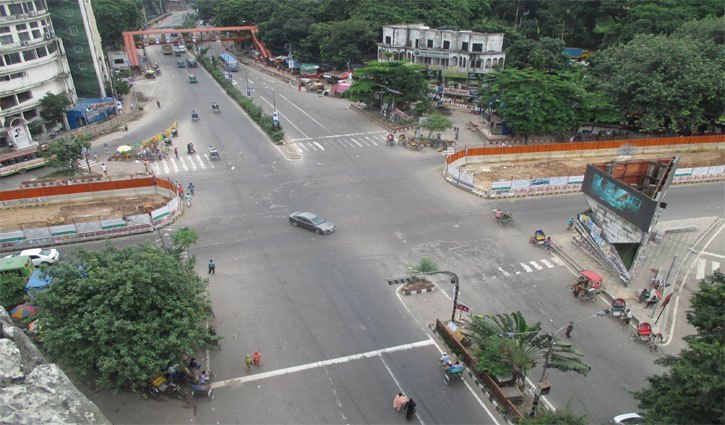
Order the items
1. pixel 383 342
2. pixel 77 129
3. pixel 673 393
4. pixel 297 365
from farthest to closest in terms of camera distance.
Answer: pixel 77 129
pixel 383 342
pixel 297 365
pixel 673 393

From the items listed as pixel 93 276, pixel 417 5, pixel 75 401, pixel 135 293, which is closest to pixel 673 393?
pixel 75 401

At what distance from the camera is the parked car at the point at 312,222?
34.4 m

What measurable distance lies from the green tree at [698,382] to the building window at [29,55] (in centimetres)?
6543

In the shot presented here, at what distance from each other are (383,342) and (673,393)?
1278cm

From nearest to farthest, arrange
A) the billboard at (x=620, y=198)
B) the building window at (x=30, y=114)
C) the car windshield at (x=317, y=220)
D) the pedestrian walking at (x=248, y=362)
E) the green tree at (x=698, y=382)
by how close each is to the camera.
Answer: the green tree at (x=698, y=382) → the pedestrian walking at (x=248, y=362) → the billboard at (x=620, y=198) → the car windshield at (x=317, y=220) → the building window at (x=30, y=114)

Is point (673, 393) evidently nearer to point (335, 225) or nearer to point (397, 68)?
point (335, 225)

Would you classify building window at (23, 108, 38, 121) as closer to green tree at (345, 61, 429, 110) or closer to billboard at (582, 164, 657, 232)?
green tree at (345, 61, 429, 110)

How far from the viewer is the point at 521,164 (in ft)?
159

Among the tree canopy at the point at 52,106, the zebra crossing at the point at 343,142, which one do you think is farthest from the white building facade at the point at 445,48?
the tree canopy at the point at 52,106

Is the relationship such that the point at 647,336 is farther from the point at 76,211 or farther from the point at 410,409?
the point at 76,211

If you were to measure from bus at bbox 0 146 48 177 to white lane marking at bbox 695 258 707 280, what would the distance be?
183 feet

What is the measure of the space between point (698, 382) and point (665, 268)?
19.6 metres

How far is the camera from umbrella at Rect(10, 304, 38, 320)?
81.6 ft

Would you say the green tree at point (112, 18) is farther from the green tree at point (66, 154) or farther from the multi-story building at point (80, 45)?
the green tree at point (66, 154)
